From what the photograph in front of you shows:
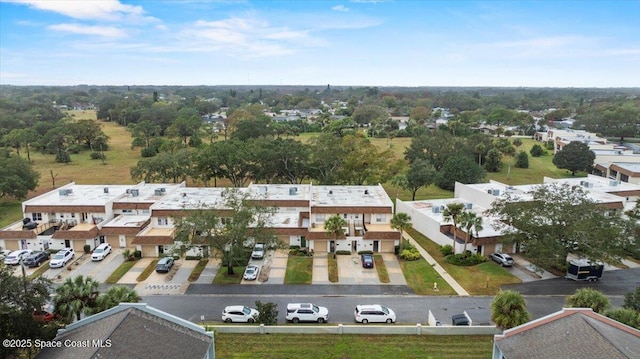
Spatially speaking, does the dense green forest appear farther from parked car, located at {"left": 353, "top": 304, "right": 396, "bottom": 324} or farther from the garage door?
parked car, located at {"left": 353, "top": 304, "right": 396, "bottom": 324}

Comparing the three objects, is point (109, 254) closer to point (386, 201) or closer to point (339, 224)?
point (339, 224)

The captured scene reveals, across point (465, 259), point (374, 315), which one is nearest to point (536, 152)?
point (465, 259)

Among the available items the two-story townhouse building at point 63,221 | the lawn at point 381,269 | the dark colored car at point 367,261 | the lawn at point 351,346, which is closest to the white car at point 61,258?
the two-story townhouse building at point 63,221

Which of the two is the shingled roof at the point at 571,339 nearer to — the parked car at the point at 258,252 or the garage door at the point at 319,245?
the garage door at the point at 319,245

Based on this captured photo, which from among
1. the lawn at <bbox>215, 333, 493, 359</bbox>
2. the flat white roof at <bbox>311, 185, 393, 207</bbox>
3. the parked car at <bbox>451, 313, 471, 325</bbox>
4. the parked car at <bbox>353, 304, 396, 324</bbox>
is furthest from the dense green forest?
the lawn at <bbox>215, 333, 493, 359</bbox>

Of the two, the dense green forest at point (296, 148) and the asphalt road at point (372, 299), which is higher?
the dense green forest at point (296, 148)

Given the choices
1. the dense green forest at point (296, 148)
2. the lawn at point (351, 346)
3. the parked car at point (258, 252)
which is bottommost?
the lawn at point (351, 346)
